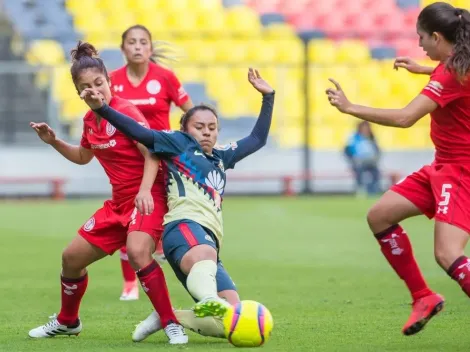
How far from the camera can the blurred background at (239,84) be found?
21625 mm

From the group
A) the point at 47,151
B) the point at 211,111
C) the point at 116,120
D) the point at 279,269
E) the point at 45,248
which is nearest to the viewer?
the point at 116,120

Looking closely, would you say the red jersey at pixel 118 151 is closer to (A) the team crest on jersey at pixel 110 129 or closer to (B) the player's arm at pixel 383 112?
(A) the team crest on jersey at pixel 110 129

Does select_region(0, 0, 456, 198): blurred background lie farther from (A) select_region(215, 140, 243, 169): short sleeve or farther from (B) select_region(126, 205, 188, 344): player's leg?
(B) select_region(126, 205, 188, 344): player's leg

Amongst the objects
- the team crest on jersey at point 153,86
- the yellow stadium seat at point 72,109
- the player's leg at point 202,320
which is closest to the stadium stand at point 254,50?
the yellow stadium seat at point 72,109

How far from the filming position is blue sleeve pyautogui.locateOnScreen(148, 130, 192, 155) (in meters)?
6.32

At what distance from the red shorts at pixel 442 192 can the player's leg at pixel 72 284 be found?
6.26ft

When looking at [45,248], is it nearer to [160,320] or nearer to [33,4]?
[160,320]

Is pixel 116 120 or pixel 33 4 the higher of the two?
pixel 33 4

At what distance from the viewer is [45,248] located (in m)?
12.7

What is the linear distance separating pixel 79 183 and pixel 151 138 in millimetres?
15656

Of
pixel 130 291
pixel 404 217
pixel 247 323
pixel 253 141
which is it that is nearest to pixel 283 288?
pixel 130 291

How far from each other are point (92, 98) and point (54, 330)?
61.8 inches

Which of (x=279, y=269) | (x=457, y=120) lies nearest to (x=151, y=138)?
(x=457, y=120)

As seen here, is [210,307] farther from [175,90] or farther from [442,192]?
[175,90]
